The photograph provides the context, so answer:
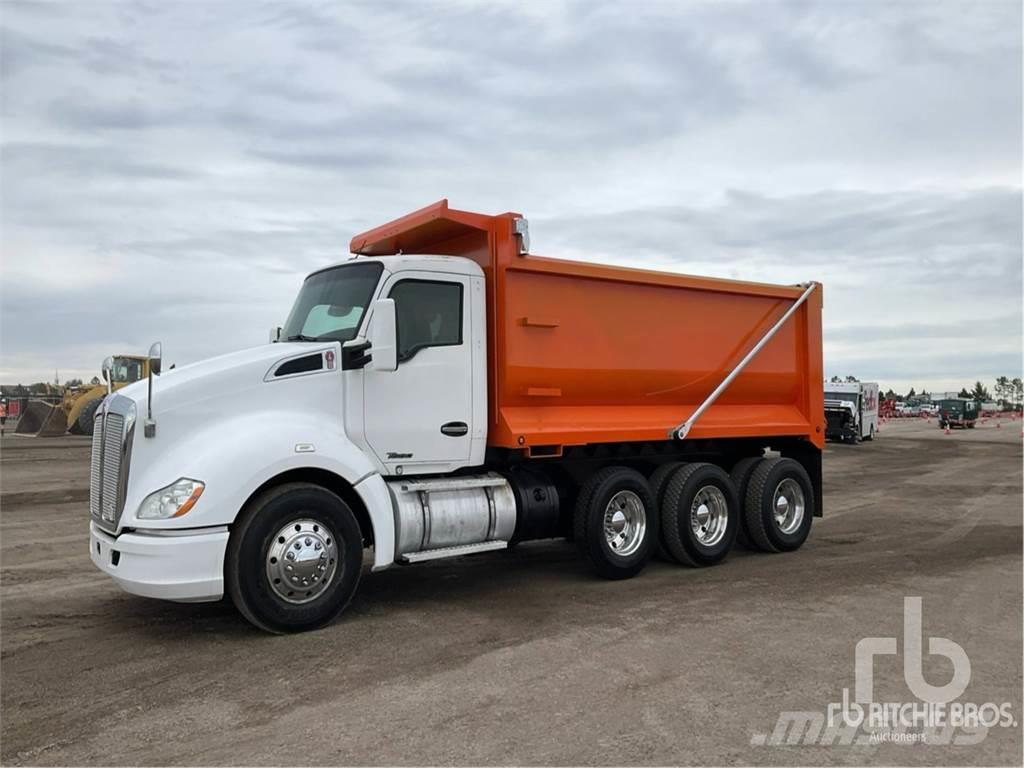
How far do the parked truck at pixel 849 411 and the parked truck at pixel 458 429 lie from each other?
24415 millimetres

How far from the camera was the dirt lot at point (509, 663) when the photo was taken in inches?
171

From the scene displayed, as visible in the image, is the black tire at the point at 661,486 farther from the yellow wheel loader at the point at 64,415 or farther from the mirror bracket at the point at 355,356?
the yellow wheel loader at the point at 64,415

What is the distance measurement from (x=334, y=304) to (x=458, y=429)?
1562 mm

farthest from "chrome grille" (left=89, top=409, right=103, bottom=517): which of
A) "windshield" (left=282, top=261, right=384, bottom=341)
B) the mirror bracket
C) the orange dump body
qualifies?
the orange dump body

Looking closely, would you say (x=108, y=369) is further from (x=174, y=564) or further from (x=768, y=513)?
(x=768, y=513)

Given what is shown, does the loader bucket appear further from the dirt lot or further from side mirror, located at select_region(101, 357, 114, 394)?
side mirror, located at select_region(101, 357, 114, 394)

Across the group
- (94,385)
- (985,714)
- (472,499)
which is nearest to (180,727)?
(472,499)

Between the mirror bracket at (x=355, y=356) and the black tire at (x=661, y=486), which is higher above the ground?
the mirror bracket at (x=355, y=356)

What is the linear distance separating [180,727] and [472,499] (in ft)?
11.2

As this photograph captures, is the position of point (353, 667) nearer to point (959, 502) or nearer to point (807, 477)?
point (807, 477)

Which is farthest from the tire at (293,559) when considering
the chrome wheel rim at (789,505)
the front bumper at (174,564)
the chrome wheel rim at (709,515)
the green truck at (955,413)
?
the green truck at (955,413)

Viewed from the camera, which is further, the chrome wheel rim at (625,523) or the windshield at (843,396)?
the windshield at (843,396)

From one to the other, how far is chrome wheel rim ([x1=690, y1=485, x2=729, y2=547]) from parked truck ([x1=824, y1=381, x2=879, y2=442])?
82.5 ft

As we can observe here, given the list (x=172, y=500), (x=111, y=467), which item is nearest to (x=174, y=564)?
(x=172, y=500)
